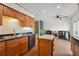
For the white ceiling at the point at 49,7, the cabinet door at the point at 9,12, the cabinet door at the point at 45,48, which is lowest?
the cabinet door at the point at 45,48

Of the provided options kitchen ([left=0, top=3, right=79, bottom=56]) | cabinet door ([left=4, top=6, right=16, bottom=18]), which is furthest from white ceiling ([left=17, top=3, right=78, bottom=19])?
cabinet door ([left=4, top=6, right=16, bottom=18])

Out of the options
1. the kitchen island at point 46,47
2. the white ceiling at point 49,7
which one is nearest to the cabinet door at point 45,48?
Result: the kitchen island at point 46,47

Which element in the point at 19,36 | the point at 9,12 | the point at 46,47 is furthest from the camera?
the point at 19,36

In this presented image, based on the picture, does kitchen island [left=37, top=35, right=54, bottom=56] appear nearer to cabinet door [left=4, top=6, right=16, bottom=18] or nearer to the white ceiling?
cabinet door [left=4, top=6, right=16, bottom=18]

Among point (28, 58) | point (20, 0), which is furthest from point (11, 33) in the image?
point (28, 58)

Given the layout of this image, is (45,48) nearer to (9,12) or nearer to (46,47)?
(46,47)

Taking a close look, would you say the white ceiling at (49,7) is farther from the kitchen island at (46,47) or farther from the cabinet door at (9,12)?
the kitchen island at (46,47)

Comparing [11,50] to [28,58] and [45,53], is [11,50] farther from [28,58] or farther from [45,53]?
[28,58]

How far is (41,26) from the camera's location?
11.8 metres

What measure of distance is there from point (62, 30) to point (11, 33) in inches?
203

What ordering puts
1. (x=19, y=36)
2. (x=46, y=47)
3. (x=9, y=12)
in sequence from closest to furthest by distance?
(x=46, y=47)
(x=9, y=12)
(x=19, y=36)

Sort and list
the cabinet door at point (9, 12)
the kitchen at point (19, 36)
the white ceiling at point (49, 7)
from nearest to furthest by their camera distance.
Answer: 1. the kitchen at point (19, 36)
2. the cabinet door at point (9, 12)
3. the white ceiling at point (49, 7)

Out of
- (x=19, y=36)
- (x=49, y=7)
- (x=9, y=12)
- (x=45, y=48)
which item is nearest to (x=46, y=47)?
(x=45, y=48)

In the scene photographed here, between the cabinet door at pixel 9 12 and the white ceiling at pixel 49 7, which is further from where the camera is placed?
the white ceiling at pixel 49 7
